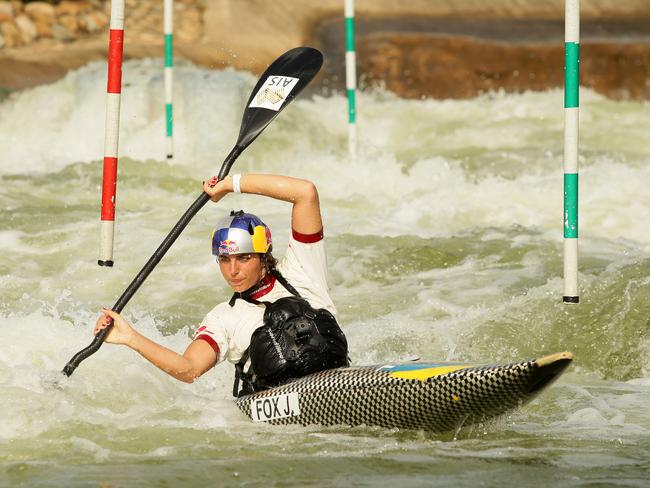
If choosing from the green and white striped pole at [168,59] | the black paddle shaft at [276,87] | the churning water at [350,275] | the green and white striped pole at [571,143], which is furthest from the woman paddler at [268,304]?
the green and white striped pole at [168,59]

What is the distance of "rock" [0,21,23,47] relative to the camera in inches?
645

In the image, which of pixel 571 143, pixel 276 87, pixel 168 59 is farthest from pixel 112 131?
pixel 168 59

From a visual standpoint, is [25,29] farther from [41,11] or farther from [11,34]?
[41,11]

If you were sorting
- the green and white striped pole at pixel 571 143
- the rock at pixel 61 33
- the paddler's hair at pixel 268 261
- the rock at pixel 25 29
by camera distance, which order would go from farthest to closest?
the rock at pixel 61 33
the rock at pixel 25 29
the green and white striped pole at pixel 571 143
the paddler's hair at pixel 268 261

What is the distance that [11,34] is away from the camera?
53.9 feet

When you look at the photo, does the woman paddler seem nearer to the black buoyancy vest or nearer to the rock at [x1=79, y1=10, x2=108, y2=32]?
the black buoyancy vest

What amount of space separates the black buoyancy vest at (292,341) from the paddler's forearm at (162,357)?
275mm

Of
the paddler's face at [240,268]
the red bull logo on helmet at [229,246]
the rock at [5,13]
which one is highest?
the rock at [5,13]

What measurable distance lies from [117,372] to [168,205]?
4.38 metres

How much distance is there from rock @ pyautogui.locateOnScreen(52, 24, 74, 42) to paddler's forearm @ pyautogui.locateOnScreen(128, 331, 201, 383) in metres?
13.0

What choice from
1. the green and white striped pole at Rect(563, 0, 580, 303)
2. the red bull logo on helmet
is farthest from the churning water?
the red bull logo on helmet

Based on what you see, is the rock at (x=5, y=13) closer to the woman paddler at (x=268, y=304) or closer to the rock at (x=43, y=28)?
the rock at (x=43, y=28)

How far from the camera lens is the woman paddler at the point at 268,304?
170 inches

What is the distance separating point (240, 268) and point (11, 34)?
42.4 feet
